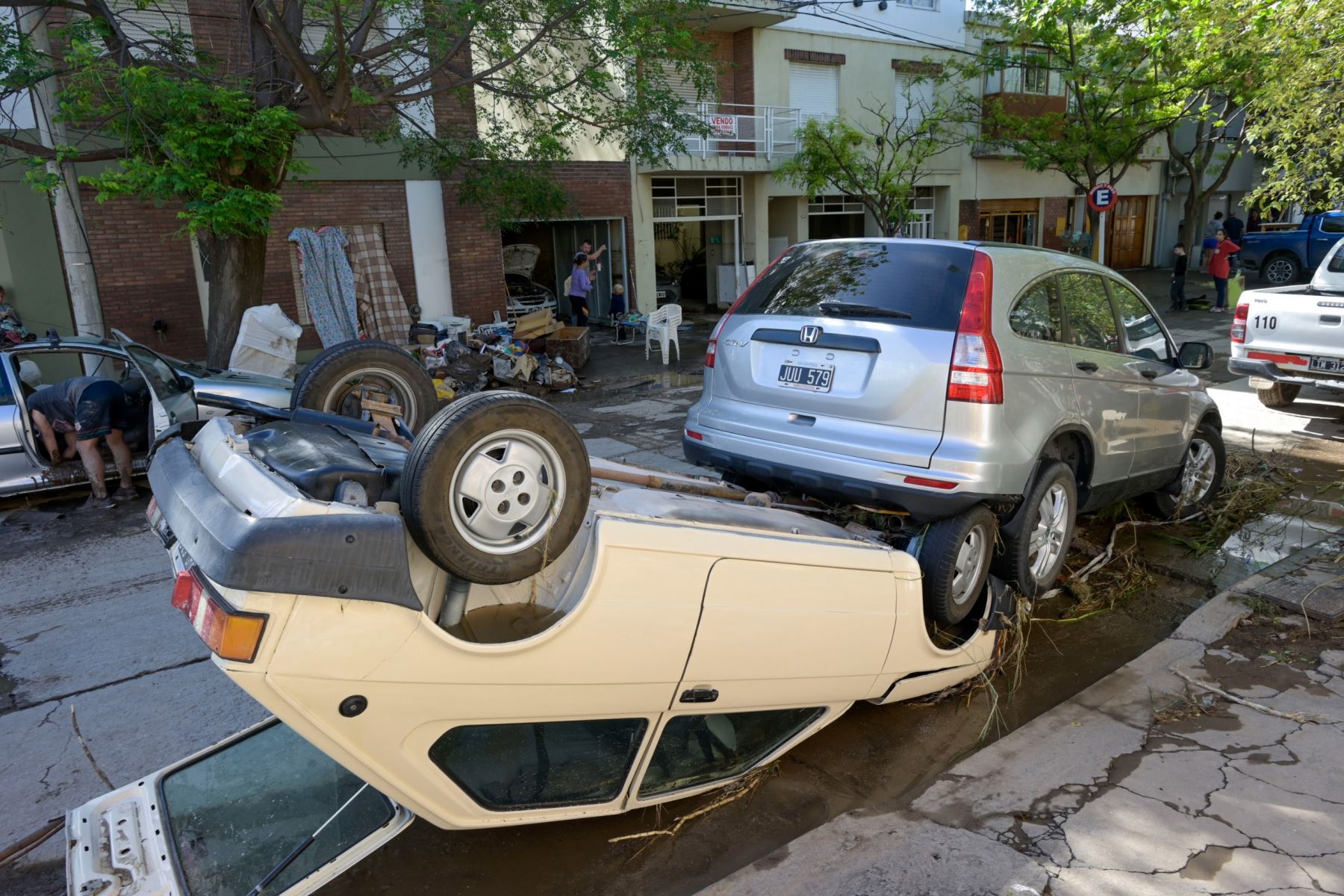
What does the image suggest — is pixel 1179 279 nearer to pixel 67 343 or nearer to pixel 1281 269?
A: pixel 1281 269

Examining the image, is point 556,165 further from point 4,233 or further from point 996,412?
point 996,412

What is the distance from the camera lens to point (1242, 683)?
4.30 meters

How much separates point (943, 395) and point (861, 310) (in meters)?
0.62

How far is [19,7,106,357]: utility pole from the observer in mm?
9555

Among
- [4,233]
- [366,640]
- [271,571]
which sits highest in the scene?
[4,233]

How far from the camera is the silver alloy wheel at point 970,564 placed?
422cm

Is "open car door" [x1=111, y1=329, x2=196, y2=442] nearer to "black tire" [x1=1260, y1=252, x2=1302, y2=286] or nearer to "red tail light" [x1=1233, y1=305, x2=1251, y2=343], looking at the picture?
"red tail light" [x1=1233, y1=305, x2=1251, y2=343]

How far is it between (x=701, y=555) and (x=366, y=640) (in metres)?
1.03

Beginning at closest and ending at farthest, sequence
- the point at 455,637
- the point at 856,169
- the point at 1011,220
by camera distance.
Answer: the point at 455,637 → the point at 856,169 → the point at 1011,220

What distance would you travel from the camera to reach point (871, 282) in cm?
453

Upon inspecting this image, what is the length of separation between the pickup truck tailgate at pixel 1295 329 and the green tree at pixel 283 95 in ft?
24.7

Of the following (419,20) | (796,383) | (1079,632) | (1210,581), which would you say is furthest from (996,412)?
(419,20)

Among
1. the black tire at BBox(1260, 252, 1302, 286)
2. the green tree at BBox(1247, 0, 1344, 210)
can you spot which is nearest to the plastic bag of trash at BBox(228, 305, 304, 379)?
the green tree at BBox(1247, 0, 1344, 210)

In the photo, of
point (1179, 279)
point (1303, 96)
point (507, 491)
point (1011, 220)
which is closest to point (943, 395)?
point (507, 491)
